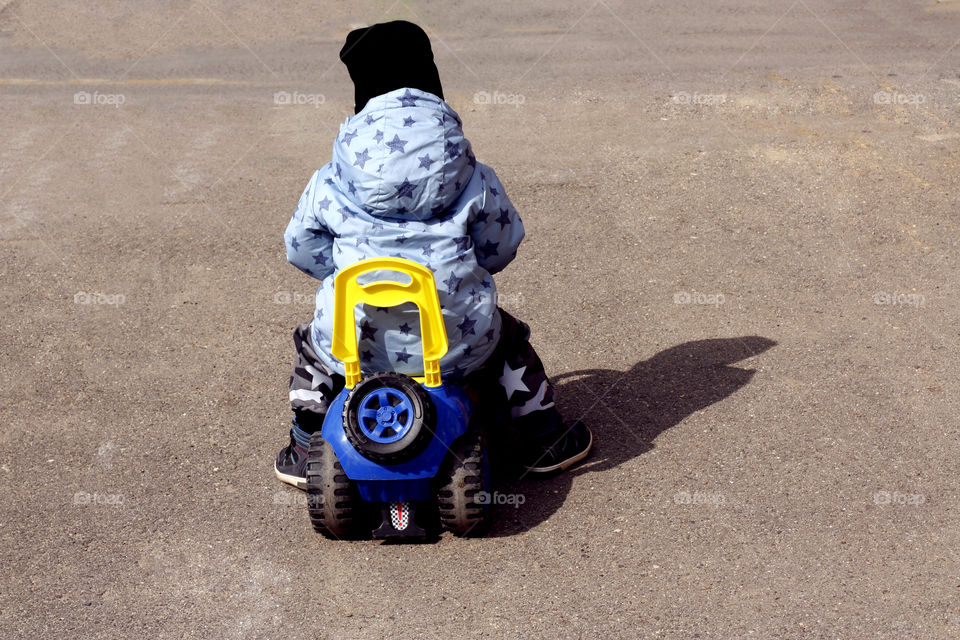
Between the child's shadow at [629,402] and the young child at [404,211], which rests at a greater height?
the young child at [404,211]

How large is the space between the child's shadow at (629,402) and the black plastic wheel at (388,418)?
2.39ft

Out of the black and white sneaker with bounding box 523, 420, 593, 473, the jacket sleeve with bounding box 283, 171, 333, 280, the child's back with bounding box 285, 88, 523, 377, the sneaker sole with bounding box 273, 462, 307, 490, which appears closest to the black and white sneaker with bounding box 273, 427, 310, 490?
the sneaker sole with bounding box 273, 462, 307, 490

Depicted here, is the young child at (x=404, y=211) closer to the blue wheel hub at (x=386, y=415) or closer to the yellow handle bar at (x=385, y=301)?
the yellow handle bar at (x=385, y=301)

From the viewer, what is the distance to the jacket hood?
4004 mm

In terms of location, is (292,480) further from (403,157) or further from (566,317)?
(566,317)

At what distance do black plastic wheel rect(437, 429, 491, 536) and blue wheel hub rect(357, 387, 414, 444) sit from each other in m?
0.27

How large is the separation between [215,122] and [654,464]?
5161 millimetres

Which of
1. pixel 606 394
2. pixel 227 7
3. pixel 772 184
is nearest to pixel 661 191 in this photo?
pixel 772 184

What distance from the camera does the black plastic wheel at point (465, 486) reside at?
4.25 metres

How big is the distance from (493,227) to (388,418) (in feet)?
2.82

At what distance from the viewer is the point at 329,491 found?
4.27 metres

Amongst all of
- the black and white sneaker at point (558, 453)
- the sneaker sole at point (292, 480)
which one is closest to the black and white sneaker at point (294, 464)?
the sneaker sole at point (292, 480)

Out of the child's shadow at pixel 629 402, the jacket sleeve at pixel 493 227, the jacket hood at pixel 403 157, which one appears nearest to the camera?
the jacket hood at pixel 403 157

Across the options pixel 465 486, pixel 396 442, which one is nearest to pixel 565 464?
pixel 465 486
